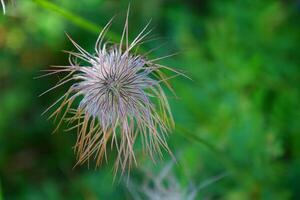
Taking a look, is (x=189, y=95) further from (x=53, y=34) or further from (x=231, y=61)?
(x=53, y=34)

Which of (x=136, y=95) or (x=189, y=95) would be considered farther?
(x=189, y=95)

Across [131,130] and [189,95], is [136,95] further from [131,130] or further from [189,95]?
[189,95]

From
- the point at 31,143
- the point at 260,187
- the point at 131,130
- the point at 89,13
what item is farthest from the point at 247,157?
the point at 31,143

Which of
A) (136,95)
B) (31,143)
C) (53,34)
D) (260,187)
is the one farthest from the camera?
(31,143)

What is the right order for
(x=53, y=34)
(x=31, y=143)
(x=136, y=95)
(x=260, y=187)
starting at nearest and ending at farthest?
(x=136, y=95), (x=260, y=187), (x=53, y=34), (x=31, y=143)

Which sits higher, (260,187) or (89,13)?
(89,13)

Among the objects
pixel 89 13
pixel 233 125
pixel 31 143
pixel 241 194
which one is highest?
pixel 89 13
